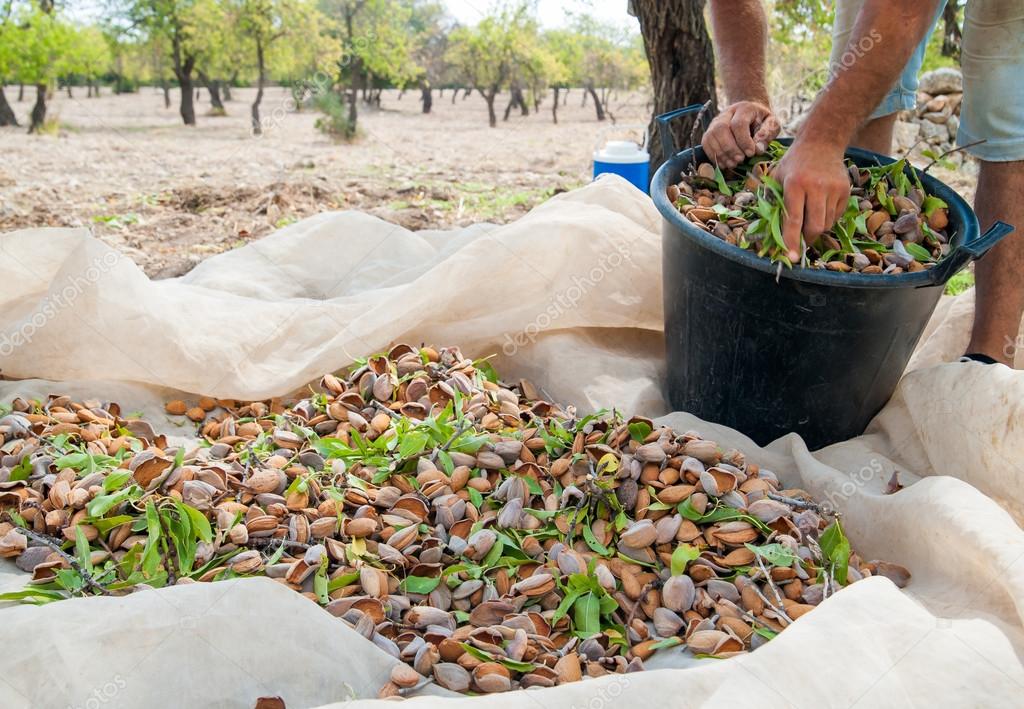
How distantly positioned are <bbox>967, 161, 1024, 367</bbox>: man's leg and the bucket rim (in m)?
0.22

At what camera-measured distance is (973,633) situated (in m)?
1.18

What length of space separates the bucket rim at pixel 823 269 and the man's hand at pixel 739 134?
4.0 inches

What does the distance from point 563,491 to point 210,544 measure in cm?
68

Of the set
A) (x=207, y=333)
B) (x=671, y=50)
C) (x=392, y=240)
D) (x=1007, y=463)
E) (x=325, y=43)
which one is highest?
(x=325, y=43)

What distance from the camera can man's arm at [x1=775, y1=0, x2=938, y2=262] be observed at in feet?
5.71

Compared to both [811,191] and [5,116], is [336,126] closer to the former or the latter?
[5,116]

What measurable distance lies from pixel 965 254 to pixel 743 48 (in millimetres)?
949

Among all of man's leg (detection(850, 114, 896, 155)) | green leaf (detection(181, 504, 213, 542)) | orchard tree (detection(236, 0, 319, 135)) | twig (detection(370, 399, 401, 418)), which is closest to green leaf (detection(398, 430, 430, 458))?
twig (detection(370, 399, 401, 418))

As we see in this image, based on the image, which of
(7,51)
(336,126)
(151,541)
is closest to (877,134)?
(151,541)

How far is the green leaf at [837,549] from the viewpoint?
58.8 inches

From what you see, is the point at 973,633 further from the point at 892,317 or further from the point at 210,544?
the point at 210,544

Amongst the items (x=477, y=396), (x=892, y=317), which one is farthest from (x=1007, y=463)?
(x=477, y=396)

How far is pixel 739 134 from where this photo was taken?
210 cm
